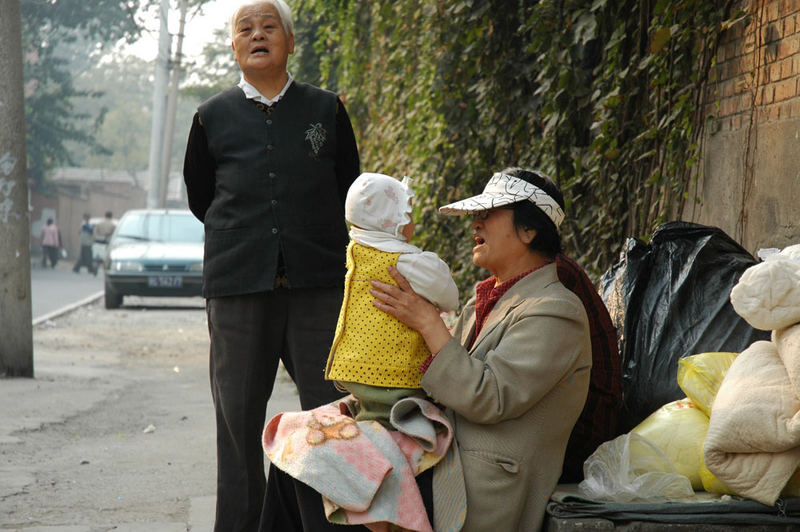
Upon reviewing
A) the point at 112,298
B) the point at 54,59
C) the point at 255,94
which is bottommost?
the point at 112,298

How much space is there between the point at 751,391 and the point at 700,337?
845 millimetres

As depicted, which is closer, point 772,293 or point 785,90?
point 772,293

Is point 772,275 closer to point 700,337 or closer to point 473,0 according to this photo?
point 700,337

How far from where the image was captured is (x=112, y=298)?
742 inches

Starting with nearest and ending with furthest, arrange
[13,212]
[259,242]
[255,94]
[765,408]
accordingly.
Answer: [765,408] < [259,242] < [255,94] < [13,212]

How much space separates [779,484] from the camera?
2.66 metres

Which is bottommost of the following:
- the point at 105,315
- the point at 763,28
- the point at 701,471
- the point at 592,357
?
the point at 105,315

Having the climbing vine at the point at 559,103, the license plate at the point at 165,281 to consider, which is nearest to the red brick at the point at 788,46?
the climbing vine at the point at 559,103

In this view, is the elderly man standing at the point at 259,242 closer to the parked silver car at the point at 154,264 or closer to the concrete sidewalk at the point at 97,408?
the concrete sidewalk at the point at 97,408

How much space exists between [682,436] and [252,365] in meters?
1.65

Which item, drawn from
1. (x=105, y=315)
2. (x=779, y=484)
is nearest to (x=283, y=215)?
(x=779, y=484)

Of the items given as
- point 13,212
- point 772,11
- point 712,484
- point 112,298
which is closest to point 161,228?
point 112,298

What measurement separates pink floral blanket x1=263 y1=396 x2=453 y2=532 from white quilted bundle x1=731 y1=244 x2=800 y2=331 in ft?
2.85

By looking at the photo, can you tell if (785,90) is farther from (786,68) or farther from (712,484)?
(712,484)
